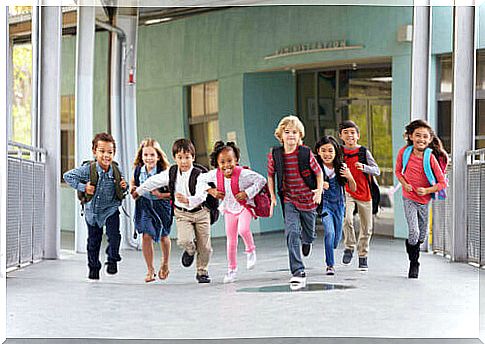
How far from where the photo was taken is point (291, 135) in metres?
8.29

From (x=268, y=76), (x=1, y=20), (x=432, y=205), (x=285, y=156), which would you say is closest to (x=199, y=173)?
(x=285, y=156)

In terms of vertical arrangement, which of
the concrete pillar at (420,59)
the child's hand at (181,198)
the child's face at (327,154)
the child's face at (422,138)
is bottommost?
the child's hand at (181,198)

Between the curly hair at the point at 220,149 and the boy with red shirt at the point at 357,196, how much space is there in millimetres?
1062

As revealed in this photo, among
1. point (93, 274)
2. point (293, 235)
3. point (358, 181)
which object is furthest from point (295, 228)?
point (93, 274)

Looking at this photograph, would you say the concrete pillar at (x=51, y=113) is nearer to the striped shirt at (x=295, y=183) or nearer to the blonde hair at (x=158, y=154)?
the blonde hair at (x=158, y=154)

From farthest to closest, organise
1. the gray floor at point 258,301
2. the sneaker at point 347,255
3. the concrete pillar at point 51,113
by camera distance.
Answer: the concrete pillar at point 51,113, the sneaker at point 347,255, the gray floor at point 258,301

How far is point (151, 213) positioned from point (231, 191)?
83 cm

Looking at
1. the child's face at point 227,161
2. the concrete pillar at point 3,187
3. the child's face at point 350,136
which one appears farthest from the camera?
the child's face at point 350,136

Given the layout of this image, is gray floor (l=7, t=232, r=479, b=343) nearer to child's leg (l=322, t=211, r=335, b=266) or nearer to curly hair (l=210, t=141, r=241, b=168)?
child's leg (l=322, t=211, r=335, b=266)

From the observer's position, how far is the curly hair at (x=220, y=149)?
341 inches

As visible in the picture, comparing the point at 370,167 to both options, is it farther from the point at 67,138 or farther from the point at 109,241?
the point at 67,138

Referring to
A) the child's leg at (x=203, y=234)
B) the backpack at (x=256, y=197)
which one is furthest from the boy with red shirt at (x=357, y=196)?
the child's leg at (x=203, y=234)

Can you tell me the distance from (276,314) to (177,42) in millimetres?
3625

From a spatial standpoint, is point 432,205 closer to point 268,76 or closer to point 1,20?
point 268,76
